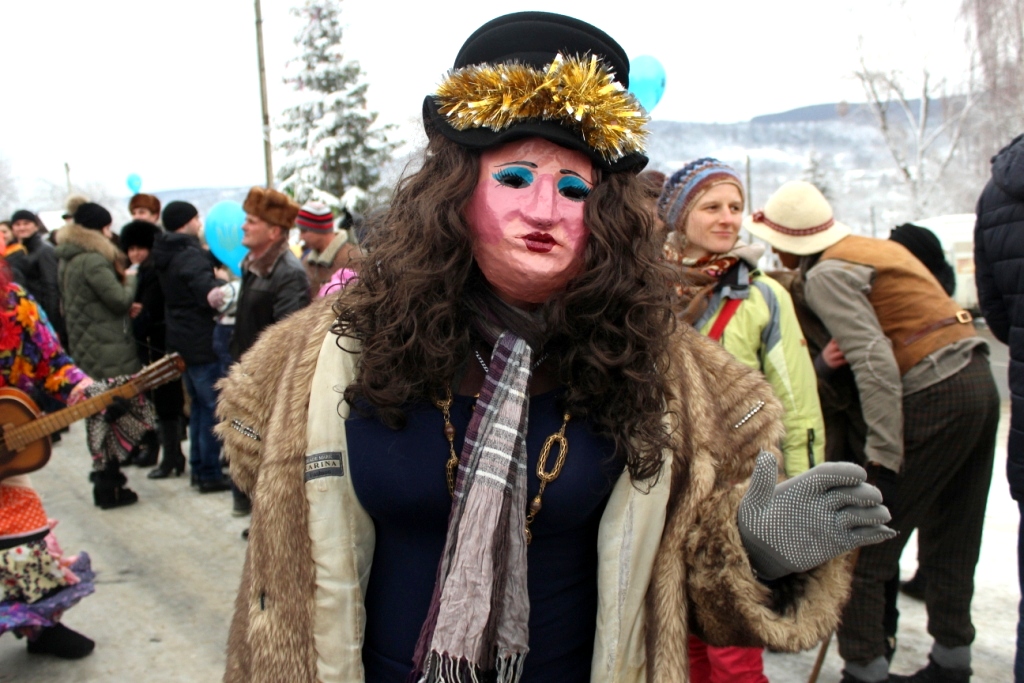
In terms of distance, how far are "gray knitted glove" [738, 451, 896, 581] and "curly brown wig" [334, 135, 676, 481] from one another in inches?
8.3

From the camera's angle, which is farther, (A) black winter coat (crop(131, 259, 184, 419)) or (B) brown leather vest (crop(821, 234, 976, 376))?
(A) black winter coat (crop(131, 259, 184, 419))

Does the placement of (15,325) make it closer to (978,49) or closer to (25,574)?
(25,574)

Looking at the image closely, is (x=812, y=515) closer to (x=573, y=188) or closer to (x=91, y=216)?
(x=573, y=188)

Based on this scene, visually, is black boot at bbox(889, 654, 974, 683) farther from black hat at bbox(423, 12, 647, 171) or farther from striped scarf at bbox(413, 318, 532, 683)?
black hat at bbox(423, 12, 647, 171)

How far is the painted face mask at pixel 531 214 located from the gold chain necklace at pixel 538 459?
10.5 inches

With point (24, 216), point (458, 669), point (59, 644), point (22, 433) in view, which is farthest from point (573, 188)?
point (24, 216)

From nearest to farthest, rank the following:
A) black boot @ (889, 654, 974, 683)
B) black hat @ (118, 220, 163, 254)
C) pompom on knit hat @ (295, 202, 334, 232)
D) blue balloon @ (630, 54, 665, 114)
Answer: black boot @ (889, 654, 974, 683) → blue balloon @ (630, 54, 665, 114) → pompom on knit hat @ (295, 202, 334, 232) → black hat @ (118, 220, 163, 254)

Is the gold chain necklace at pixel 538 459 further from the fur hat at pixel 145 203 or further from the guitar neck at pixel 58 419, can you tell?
the fur hat at pixel 145 203

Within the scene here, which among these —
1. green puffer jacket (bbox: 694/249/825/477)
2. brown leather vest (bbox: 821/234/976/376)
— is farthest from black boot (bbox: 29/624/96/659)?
brown leather vest (bbox: 821/234/976/376)

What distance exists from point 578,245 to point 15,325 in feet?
9.57

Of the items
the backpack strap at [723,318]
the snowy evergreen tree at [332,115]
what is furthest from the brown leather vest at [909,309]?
the snowy evergreen tree at [332,115]

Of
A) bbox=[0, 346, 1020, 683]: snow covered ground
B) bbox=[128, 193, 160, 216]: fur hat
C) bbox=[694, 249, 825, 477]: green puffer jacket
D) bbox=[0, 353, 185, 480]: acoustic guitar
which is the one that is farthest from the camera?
bbox=[128, 193, 160, 216]: fur hat

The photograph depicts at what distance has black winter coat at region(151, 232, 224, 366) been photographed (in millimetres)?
5914

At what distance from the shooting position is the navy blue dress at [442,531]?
150 cm
